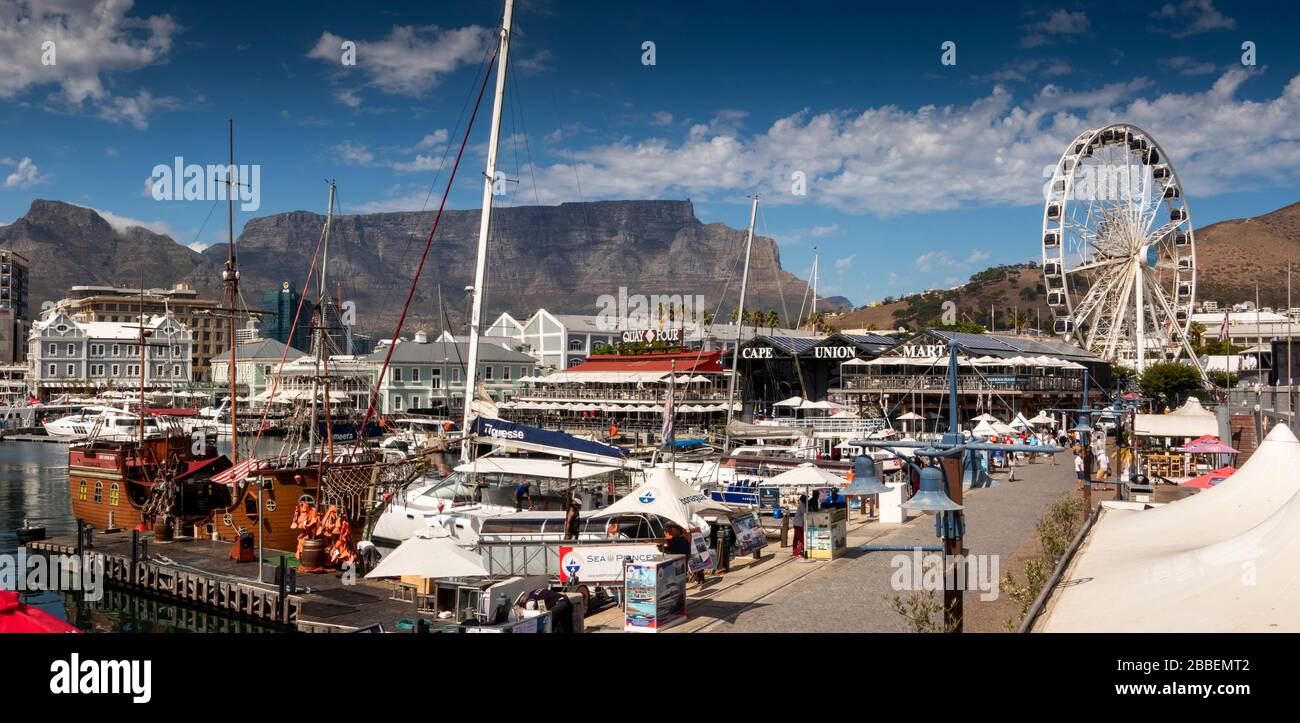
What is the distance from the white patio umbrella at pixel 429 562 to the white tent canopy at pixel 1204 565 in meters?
9.55

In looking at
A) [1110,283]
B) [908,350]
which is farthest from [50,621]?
[1110,283]

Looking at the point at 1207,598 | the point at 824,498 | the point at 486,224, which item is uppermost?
the point at 486,224

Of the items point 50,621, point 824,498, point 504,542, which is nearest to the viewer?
point 50,621

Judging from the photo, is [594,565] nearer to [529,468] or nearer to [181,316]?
[529,468]

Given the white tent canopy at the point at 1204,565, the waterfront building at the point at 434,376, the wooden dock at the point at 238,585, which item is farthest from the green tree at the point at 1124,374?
the wooden dock at the point at 238,585

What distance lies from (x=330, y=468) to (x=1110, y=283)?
237 ft

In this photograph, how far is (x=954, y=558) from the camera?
11.3m

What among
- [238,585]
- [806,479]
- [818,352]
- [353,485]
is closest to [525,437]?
[353,485]

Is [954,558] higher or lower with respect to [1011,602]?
higher

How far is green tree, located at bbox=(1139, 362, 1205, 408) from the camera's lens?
72.9m

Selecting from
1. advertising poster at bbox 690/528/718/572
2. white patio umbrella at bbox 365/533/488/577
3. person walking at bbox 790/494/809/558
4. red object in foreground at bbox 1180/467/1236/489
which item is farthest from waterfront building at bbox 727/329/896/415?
white patio umbrella at bbox 365/533/488/577

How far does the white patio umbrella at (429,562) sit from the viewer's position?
1594 cm

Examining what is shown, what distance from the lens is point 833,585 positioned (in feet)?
58.0
